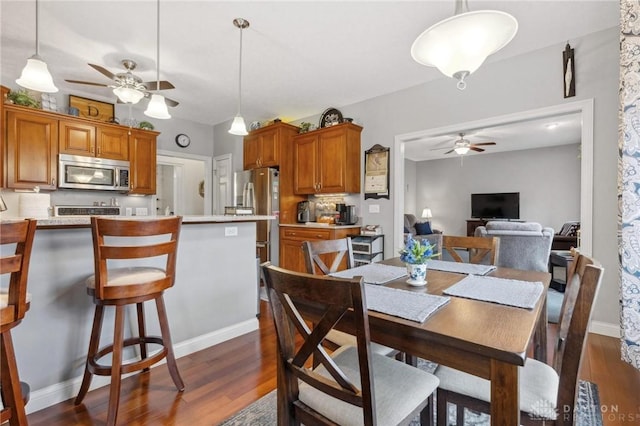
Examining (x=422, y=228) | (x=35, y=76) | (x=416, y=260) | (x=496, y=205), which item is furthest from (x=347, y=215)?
(x=496, y=205)

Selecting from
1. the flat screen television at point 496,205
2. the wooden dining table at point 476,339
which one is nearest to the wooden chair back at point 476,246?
the wooden dining table at point 476,339

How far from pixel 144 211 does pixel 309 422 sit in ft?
15.0

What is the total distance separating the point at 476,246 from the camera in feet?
6.97

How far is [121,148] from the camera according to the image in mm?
4141

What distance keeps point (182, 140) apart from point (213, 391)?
14.7 feet

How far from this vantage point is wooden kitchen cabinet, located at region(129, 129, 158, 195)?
425 centimetres

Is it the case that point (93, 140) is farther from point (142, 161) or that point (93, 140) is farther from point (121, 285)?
point (121, 285)

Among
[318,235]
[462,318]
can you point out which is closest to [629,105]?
[462,318]

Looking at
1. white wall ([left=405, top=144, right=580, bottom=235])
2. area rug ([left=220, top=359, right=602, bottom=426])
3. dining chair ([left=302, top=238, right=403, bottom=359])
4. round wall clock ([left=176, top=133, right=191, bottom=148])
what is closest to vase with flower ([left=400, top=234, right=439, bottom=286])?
dining chair ([left=302, top=238, right=403, bottom=359])

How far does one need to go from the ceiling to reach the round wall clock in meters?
1.28

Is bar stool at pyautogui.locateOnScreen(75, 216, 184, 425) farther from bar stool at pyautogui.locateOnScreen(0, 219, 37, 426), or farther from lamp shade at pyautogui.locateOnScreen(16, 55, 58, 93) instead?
lamp shade at pyautogui.locateOnScreen(16, 55, 58, 93)

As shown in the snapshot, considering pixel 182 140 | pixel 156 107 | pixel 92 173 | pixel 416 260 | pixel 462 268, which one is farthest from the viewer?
pixel 182 140

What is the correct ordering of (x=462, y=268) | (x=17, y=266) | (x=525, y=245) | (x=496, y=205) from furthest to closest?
(x=496, y=205)
(x=525, y=245)
(x=462, y=268)
(x=17, y=266)

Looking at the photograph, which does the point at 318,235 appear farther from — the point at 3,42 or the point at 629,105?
the point at 3,42
